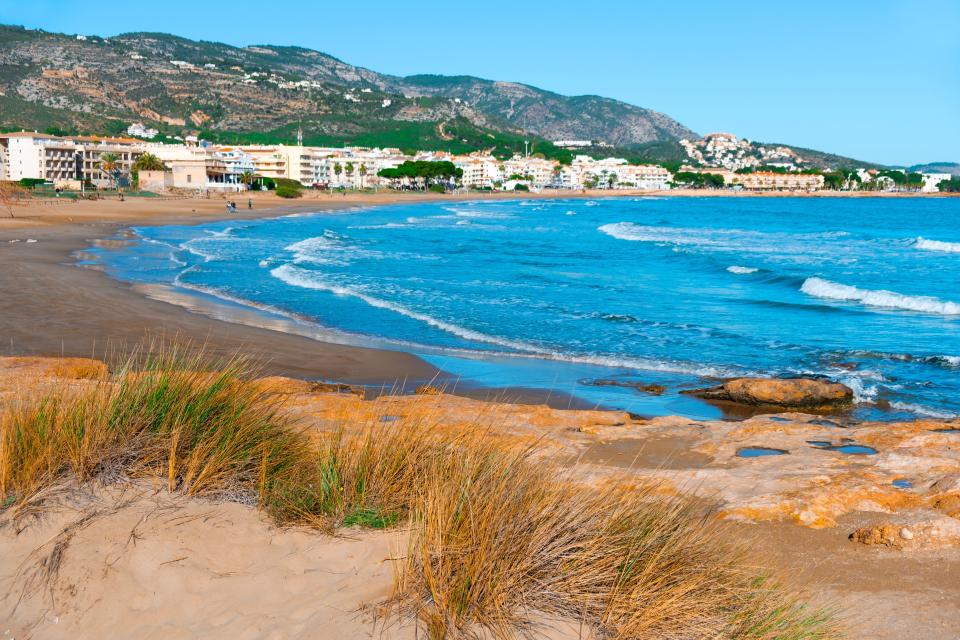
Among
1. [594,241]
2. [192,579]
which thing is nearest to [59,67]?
[594,241]

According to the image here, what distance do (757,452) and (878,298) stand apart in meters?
17.8

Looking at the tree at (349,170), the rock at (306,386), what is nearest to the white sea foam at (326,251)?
the rock at (306,386)

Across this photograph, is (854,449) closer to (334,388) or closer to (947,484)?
(947,484)

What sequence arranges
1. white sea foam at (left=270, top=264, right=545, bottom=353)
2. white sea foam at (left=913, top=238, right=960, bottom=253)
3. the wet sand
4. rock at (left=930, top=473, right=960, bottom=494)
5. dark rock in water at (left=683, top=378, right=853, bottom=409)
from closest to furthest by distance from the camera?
1. rock at (left=930, top=473, right=960, bottom=494)
2. dark rock in water at (left=683, top=378, right=853, bottom=409)
3. the wet sand
4. white sea foam at (left=270, top=264, right=545, bottom=353)
5. white sea foam at (left=913, top=238, right=960, bottom=253)

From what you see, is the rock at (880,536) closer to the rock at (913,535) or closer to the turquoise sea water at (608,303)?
the rock at (913,535)

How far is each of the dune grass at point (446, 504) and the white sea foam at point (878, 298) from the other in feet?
67.7

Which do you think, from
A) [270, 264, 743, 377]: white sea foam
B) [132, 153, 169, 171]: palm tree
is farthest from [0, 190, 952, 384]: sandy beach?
[132, 153, 169, 171]: palm tree

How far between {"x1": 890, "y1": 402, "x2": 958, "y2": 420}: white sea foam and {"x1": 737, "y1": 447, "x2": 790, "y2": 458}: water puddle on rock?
3802 mm

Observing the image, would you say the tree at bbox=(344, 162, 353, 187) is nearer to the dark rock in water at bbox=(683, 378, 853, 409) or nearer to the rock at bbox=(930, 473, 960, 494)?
the dark rock in water at bbox=(683, 378, 853, 409)

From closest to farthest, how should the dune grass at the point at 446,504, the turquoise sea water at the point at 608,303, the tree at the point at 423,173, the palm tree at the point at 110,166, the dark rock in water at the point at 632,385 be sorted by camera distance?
the dune grass at the point at 446,504 < the dark rock in water at the point at 632,385 < the turquoise sea water at the point at 608,303 < the palm tree at the point at 110,166 < the tree at the point at 423,173

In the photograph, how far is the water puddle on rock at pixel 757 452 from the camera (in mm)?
7535

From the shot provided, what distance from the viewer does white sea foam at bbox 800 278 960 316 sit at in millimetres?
21703

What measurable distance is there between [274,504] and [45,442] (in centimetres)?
122

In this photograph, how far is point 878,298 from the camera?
23.2m
